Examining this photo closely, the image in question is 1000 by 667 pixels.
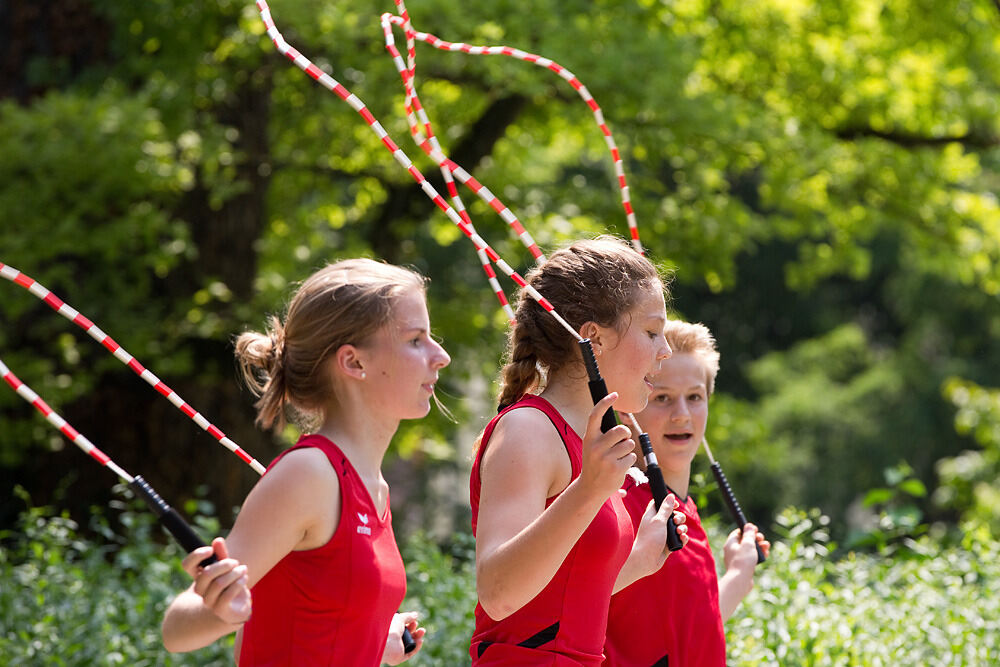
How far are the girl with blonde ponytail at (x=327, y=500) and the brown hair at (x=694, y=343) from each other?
2.79 ft

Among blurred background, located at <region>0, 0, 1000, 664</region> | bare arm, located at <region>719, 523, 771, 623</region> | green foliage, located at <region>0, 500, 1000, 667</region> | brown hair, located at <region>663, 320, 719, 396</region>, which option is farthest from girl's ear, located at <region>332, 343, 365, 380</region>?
blurred background, located at <region>0, 0, 1000, 664</region>

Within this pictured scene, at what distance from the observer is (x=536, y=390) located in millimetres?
2420

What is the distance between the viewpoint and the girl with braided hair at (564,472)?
1946 millimetres

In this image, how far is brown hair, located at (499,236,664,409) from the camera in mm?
2293

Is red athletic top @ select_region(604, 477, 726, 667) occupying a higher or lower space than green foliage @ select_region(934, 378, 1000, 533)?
higher

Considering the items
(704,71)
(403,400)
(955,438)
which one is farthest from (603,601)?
(955,438)

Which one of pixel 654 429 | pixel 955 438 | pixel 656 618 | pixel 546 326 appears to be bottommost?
pixel 955 438

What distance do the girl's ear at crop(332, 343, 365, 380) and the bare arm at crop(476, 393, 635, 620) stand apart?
0.28m

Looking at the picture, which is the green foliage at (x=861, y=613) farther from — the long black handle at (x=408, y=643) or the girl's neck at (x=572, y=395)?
the girl's neck at (x=572, y=395)

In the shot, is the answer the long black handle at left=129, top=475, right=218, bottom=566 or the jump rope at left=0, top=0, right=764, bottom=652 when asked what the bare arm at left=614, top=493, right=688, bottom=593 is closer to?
the jump rope at left=0, top=0, right=764, bottom=652

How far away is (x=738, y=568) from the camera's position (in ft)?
9.57

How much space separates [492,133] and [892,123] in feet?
11.0

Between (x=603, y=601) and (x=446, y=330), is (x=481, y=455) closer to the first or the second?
(x=603, y=601)

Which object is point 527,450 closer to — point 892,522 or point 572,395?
point 572,395
